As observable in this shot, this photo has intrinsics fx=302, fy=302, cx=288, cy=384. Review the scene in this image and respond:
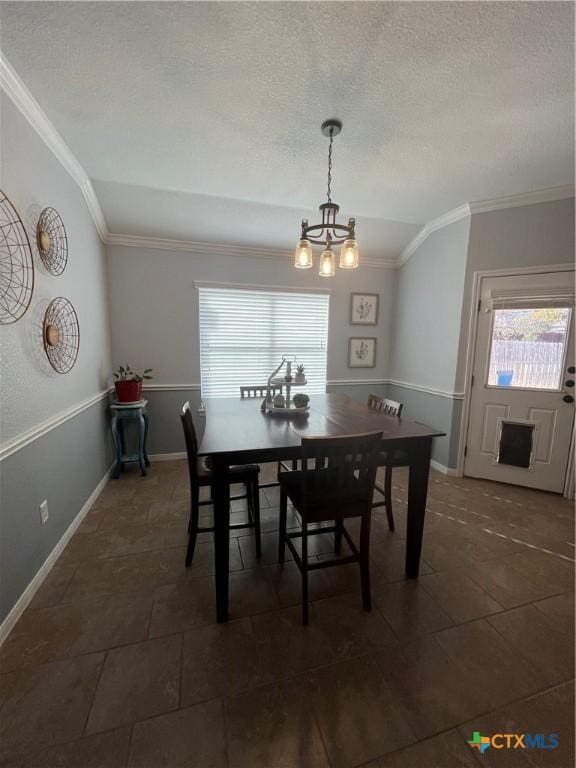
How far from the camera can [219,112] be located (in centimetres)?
179

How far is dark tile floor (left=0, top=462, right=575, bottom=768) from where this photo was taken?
41.7 inches

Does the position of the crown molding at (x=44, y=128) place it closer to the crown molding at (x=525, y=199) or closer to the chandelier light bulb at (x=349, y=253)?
the chandelier light bulb at (x=349, y=253)

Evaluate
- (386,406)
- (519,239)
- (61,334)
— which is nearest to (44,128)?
(61,334)

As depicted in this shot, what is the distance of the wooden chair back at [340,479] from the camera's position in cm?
146

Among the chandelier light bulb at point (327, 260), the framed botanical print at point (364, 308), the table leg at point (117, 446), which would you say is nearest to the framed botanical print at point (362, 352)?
the framed botanical print at point (364, 308)

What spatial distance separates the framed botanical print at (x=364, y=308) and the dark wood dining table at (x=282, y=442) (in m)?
1.92

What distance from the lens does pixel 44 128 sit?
1831 mm

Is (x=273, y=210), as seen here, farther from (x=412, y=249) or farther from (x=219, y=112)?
(x=412, y=249)

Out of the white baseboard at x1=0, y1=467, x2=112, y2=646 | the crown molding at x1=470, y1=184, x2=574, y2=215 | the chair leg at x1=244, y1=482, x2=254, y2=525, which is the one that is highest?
the crown molding at x1=470, y1=184, x2=574, y2=215

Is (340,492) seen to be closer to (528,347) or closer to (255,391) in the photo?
(255,391)

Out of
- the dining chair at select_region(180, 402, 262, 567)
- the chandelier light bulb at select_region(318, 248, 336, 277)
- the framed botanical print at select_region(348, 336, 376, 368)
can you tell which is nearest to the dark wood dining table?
the dining chair at select_region(180, 402, 262, 567)

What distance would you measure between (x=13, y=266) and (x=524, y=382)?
13.1ft

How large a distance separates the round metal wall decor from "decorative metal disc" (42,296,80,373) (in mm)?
221

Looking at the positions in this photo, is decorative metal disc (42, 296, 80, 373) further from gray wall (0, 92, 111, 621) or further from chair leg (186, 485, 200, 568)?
chair leg (186, 485, 200, 568)
